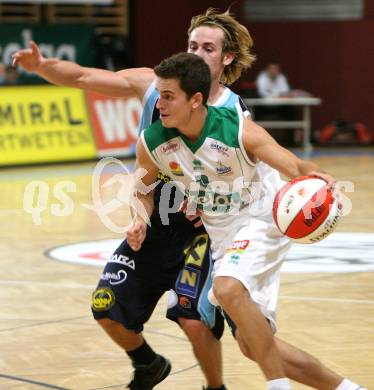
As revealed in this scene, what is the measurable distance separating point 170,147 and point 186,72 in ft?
1.21

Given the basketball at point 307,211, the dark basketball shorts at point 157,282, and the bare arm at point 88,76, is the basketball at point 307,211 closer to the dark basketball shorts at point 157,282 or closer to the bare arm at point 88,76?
the dark basketball shorts at point 157,282

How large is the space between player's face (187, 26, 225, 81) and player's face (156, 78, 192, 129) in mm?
577

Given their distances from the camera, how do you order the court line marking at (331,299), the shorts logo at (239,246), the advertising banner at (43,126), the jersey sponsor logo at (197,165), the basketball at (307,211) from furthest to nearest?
the advertising banner at (43,126)
the court line marking at (331,299)
the jersey sponsor logo at (197,165)
the shorts logo at (239,246)
the basketball at (307,211)

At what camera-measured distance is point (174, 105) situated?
4.54 m

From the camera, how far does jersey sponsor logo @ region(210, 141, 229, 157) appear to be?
4555 millimetres

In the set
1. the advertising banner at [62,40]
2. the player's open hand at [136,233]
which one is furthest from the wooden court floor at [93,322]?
the advertising banner at [62,40]

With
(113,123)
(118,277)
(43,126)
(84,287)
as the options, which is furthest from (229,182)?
(113,123)

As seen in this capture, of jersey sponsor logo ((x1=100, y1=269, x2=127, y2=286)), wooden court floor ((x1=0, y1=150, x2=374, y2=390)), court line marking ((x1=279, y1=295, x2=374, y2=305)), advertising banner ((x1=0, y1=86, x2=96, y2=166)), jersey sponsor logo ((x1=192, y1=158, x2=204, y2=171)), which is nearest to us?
jersey sponsor logo ((x1=192, y1=158, x2=204, y2=171))

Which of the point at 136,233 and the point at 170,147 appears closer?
the point at 170,147

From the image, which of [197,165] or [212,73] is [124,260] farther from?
[212,73]

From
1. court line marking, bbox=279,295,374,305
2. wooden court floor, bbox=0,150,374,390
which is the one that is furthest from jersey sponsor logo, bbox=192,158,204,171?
court line marking, bbox=279,295,374,305

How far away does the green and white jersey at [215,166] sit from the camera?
4.58 meters

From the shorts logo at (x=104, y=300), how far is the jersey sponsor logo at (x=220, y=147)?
962 millimetres

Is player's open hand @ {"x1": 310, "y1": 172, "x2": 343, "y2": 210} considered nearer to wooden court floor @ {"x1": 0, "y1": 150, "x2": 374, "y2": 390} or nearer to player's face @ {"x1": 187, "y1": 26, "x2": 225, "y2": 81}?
player's face @ {"x1": 187, "y1": 26, "x2": 225, "y2": 81}
